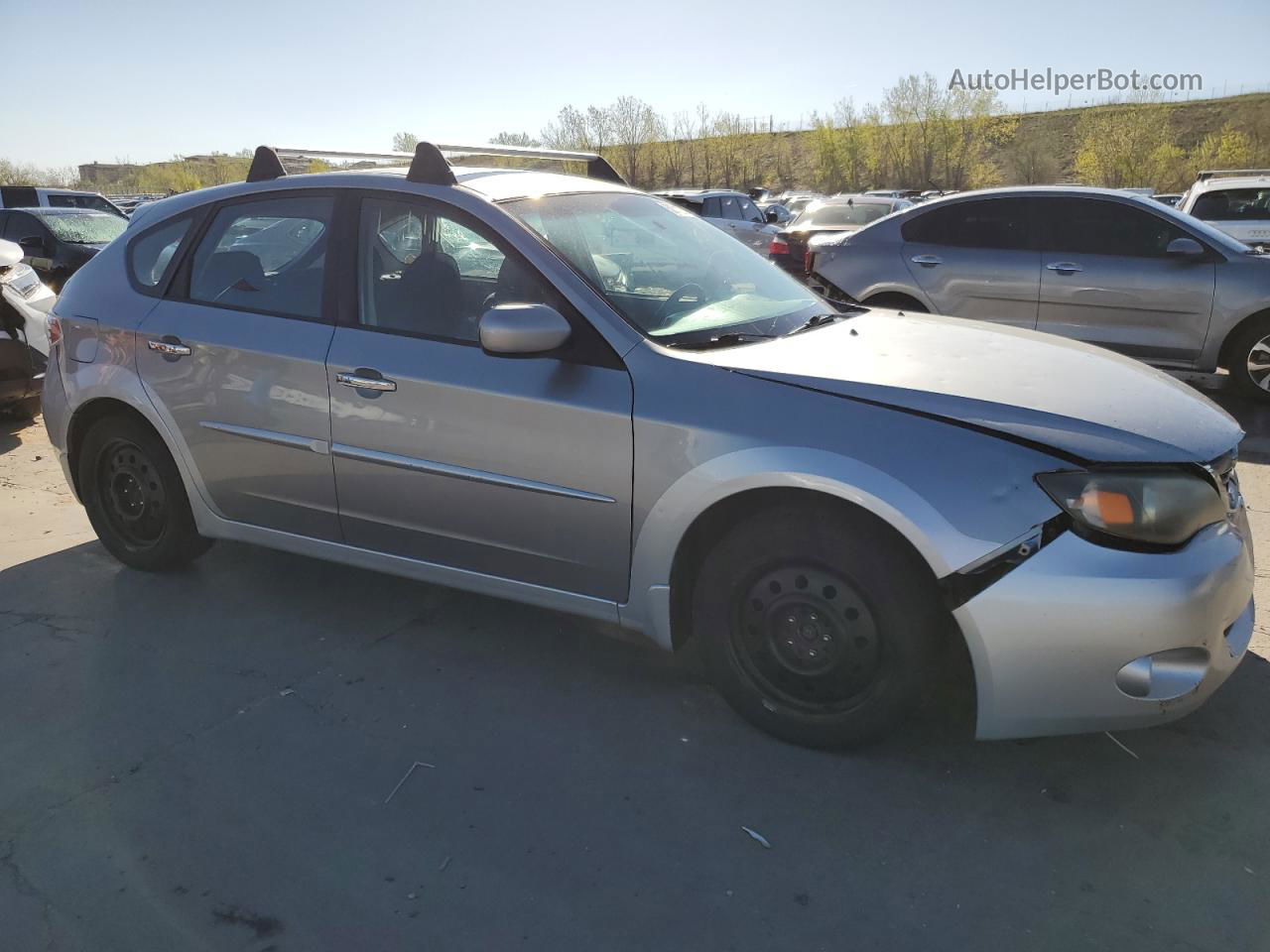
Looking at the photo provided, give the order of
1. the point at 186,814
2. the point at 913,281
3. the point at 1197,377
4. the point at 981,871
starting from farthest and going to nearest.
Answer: the point at 913,281 → the point at 1197,377 → the point at 186,814 → the point at 981,871

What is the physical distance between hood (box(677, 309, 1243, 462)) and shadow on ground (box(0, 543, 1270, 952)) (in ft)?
3.22

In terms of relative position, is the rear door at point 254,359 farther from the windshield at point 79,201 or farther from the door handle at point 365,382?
the windshield at point 79,201

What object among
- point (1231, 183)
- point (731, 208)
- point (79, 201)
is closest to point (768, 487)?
point (1231, 183)

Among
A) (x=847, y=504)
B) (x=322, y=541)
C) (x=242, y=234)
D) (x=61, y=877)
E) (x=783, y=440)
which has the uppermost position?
(x=242, y=234)

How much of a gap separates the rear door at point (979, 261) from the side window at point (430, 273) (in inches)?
204

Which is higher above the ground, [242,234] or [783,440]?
[242,234]

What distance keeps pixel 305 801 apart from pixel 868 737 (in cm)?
164

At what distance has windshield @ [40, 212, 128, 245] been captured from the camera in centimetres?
1337

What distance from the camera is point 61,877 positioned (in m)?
2.44

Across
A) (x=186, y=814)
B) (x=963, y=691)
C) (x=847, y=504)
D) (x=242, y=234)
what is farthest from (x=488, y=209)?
(x=963, y=691)

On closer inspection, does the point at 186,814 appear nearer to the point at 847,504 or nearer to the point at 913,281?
the point at 847,504

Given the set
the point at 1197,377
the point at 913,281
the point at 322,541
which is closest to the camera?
the point at 322,541

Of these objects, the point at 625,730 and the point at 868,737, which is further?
the point at 625,730

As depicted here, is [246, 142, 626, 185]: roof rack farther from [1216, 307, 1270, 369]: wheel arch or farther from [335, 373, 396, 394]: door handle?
[1216, 307, 1270, 369]: wheel arch
